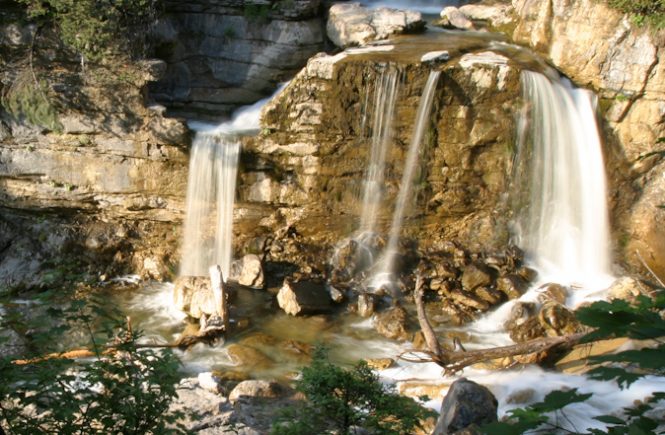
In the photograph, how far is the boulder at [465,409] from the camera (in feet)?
17.1

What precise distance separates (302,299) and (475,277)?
9.31 ft

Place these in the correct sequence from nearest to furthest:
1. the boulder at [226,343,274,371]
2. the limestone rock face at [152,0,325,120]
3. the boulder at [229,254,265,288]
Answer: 1. the boulder at [226,343,274,371]
2. the boulder at [229,254,265,288]
3. the limestone rock face at [152,0,325,120]

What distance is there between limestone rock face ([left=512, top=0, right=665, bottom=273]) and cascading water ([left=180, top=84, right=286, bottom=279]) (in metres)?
5.94

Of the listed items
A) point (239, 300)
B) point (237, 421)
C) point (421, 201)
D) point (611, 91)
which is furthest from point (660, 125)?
point (237, 421)

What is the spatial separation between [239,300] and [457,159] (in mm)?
4361

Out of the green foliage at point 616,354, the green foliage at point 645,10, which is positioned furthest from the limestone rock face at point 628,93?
the green foliage at point 616,354

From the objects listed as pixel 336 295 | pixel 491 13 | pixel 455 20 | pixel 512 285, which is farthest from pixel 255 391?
pixel 491 13

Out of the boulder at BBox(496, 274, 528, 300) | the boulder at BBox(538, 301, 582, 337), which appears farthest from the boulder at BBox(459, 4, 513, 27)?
the boulder at BBox(538, 301, 582, 337)

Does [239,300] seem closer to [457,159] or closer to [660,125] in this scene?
[457,159]

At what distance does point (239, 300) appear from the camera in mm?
9703

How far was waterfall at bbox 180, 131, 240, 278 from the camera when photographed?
10.0 metres

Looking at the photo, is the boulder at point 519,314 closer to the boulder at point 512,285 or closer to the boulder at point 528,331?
the boulder at point 528,331

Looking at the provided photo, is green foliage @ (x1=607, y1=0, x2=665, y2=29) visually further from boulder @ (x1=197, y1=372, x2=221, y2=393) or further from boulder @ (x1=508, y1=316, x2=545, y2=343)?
boulder @ (x1=197, y1=372, x2=221, y2=393)

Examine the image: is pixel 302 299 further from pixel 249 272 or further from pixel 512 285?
pixel 512 285
